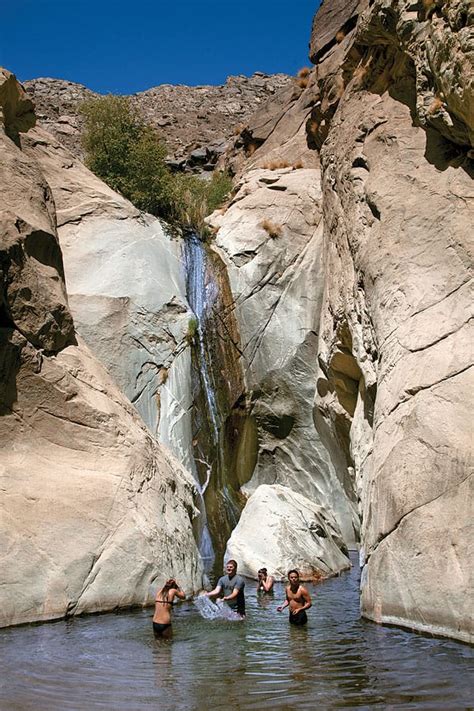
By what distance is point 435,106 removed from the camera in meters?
15.5

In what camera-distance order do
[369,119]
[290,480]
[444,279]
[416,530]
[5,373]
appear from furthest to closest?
[290,480]
[369,119]
[5,373]
[444,279]
[416,530]

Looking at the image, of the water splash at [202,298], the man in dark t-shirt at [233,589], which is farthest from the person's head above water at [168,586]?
the water splash at [202,298]

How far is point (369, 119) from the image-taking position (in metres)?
19.0

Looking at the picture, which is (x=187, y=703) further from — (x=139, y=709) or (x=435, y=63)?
(x=435, y=63)

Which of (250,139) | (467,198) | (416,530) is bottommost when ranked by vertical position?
(416,530)

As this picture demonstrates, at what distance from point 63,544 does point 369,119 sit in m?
12.6

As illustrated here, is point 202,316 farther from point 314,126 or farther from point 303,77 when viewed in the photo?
point 303,77

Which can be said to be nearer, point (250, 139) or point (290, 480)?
point (290, 480)

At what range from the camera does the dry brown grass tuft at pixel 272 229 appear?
27.2 metres

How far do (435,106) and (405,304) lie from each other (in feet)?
14.3

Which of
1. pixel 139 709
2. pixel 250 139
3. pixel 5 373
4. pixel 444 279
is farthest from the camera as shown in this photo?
pixel 250 139

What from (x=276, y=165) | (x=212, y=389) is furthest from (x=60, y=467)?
(x=276, y=165)

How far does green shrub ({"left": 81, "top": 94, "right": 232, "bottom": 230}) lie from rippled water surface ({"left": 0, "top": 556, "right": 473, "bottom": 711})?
20027 mm

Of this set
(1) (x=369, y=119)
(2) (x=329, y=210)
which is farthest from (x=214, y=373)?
(1) (x=369, y=119)
